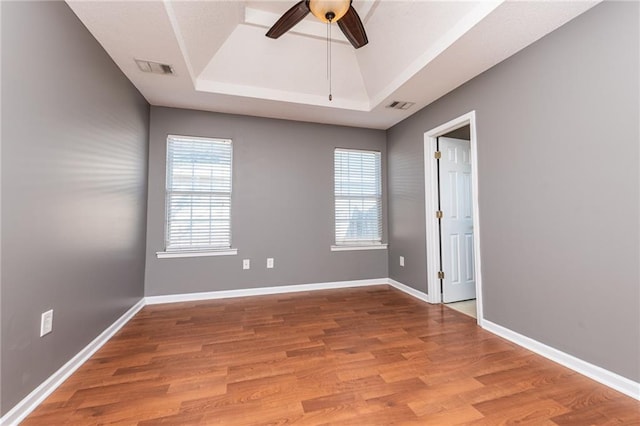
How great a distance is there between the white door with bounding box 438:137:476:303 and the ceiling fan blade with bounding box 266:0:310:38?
216 centimetres

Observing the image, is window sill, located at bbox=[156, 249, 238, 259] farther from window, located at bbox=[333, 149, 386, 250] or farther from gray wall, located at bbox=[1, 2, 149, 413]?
window, located at bbox=[333, 149, 386, 250]

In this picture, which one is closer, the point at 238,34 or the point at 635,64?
the point at 635,64

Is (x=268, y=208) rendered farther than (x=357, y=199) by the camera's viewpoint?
No

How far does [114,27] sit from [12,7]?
2.32 feet

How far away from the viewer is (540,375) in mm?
1740

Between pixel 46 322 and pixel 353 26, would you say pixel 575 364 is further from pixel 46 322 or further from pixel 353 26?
pixel 46 322

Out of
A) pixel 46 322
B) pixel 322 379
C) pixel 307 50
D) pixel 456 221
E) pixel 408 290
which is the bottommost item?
pixel 322 379

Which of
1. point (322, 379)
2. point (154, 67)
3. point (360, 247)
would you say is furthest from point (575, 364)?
point (154, 67)

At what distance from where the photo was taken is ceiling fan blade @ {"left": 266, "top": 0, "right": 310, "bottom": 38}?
1.83 metres

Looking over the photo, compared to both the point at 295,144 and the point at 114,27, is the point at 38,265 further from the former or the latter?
the point at 295,144

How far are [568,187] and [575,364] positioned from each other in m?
1.18

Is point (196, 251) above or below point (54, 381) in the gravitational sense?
above

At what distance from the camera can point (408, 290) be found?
11.9ft

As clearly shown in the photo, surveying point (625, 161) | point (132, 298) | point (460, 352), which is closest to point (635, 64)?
point (625, 161)
